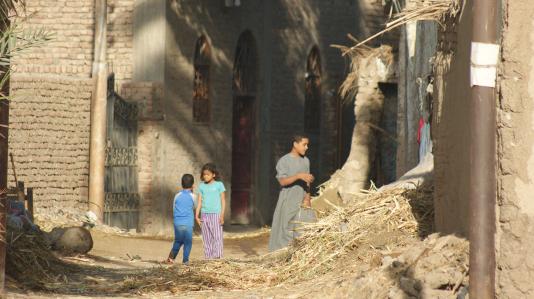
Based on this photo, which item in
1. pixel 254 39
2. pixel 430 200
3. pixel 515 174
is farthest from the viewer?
pixel 254 39

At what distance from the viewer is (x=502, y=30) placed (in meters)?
9.47

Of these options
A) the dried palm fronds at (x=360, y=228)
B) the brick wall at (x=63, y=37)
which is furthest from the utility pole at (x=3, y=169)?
the brick wall at (x=63, y=37)

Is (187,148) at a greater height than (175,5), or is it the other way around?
(175,5)

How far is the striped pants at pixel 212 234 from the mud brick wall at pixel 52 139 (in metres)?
5.78

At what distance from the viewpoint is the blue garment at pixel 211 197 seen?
16.4 m

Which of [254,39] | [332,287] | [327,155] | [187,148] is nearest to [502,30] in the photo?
[332,287]

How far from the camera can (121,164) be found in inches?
Answer: 949

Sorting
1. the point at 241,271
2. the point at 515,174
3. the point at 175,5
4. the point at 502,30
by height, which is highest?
the point at 175,5

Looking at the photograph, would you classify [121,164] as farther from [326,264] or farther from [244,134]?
[326,264]

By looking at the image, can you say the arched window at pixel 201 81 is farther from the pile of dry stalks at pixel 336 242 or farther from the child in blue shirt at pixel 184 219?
the pile of dry stalks at pixel 336 242

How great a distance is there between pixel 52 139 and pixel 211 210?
651 centimetres

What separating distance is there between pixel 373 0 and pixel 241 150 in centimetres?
429

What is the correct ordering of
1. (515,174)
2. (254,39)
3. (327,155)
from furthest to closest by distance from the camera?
(327,155)
(254,39)
(515,174)

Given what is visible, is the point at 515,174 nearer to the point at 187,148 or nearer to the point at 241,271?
the point at 241,271
